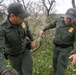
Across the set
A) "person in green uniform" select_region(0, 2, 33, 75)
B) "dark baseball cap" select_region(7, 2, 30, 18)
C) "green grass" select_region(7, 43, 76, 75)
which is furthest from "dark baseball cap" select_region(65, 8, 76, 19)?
"green grass" select_region(7, 43, 76, 75)

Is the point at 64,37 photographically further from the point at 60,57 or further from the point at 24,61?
the point at 24,61

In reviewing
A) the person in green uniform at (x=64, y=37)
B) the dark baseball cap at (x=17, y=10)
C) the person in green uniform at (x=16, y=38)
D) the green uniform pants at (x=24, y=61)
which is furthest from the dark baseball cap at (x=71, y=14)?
the dark baseball cap at (x=17, y=10)

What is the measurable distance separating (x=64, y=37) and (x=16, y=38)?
1.44 meters

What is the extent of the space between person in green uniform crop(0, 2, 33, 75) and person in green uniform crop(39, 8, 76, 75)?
0.86 m

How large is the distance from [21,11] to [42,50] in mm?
5483

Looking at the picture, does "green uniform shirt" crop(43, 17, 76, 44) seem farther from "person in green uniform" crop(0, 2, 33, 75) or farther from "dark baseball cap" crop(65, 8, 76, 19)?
"person in green uniform" crop(0, 2, 33, 75)

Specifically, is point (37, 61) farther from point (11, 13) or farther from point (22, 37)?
point (11, 13)

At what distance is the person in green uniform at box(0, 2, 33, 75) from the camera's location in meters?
4.04

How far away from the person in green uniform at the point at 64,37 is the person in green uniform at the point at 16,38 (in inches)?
33.8

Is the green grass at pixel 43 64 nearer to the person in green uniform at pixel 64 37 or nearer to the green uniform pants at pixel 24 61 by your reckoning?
the person in green uniform at pixel 64 37

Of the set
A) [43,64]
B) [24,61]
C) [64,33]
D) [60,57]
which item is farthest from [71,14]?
[43,64]

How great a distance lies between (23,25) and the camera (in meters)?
4.55

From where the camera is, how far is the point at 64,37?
542 centimetres

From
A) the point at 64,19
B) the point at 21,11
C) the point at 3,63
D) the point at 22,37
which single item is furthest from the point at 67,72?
the point at 3,63
